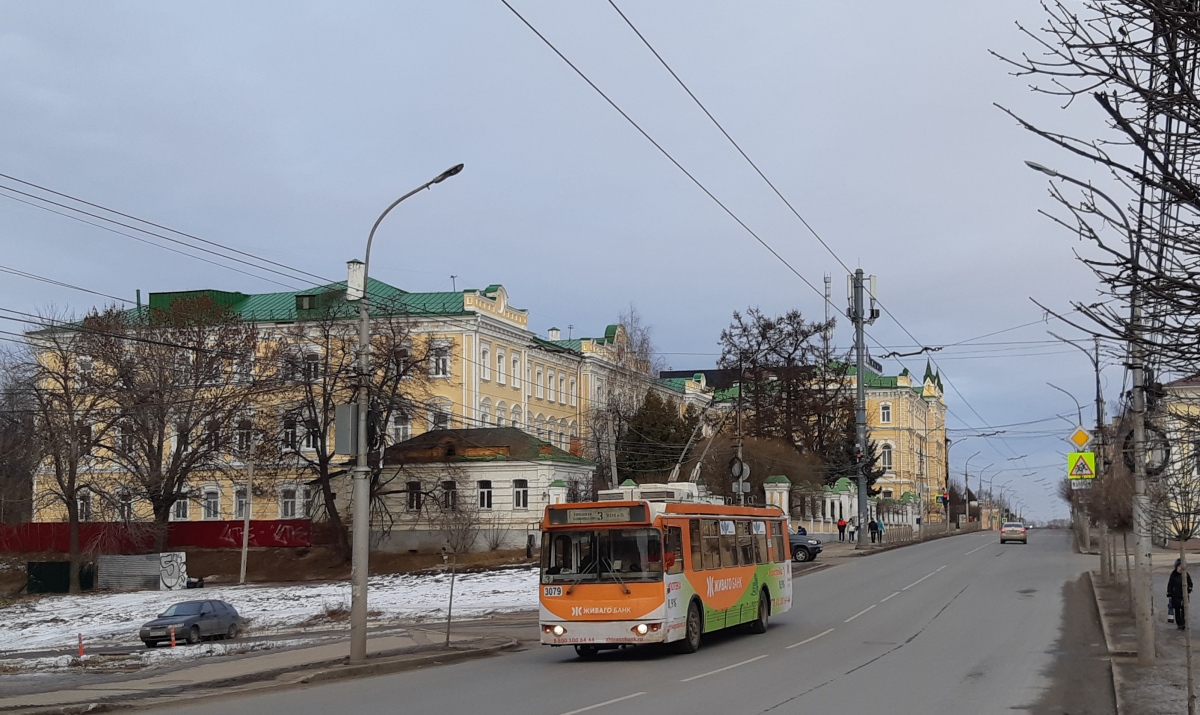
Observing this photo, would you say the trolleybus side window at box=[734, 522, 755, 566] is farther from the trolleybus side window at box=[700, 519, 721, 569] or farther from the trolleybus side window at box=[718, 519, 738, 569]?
the trolleybus side window at box=[700, 519, 721, 569]

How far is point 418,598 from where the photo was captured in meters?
40.8

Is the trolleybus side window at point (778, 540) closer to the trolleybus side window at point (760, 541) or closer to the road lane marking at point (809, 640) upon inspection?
the trolleybus side window at point (760, 541)

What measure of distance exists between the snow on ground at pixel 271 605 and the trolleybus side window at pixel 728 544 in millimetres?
11730

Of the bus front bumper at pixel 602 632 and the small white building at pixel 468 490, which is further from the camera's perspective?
the small white building at pixel 468 490

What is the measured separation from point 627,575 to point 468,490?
44.6 meters

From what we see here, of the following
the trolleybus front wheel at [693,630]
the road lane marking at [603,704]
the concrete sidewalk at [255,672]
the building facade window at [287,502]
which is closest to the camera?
the road lane marking at [603,704]

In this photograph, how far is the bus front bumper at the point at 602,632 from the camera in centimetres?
1945

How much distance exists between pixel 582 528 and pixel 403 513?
45539 millimetres

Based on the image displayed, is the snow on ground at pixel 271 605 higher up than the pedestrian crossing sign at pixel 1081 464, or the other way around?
the pedestrian crossing sign at pixel 1081 464

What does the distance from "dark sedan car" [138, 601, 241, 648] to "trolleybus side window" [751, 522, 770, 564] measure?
1616 centimetres

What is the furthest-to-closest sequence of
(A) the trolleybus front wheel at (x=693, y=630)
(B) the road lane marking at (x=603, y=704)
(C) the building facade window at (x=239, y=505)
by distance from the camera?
1. (C) the building facade window at (x=239, y=505)
2. (A) the trolleybus front wheel at (x=693, y=630)
3. (B) the road lane marking at (x=603, y=704)

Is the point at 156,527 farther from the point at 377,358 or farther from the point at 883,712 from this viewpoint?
the point at 883,712

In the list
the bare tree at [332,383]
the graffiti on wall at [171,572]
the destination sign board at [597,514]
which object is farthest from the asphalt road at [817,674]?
the graffiti on wall at [171,572]

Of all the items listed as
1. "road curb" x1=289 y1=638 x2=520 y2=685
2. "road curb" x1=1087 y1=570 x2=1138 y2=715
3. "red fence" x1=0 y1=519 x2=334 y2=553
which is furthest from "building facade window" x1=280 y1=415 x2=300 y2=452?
"road curb" x1=1087 y1=570 x2=1138 y2=715
